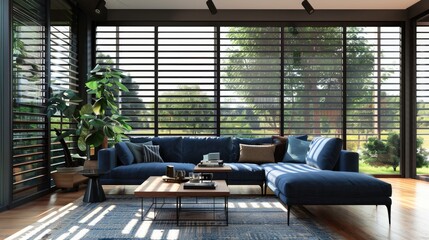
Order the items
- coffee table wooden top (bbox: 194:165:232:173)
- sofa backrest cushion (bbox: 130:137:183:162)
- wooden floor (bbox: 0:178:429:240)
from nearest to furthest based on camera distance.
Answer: wooden floor (bbox: 0:178:429:240)
coffee table wooden top (bbox: 194:165:232:173)
sofa backrest cushion (bbox: 130:137:183:162)

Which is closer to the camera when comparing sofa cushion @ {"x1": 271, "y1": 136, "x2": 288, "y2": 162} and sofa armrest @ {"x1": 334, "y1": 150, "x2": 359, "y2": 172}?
sofa armrest @ {"x1": 334, "y1": 150, "x2": 359, "y2": 172}

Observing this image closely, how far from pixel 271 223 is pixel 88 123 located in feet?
10.6

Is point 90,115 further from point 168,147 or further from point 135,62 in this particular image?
point 135,62

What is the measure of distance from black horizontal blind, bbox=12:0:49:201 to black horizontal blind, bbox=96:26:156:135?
1.65 meters

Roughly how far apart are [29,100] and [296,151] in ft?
12.0

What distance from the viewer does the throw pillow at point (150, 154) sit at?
5.84 m

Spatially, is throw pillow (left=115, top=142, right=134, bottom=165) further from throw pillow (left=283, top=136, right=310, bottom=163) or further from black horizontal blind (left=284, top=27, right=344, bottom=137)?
black horizontal blind (left=284, top=27, right=344, bottom=137)

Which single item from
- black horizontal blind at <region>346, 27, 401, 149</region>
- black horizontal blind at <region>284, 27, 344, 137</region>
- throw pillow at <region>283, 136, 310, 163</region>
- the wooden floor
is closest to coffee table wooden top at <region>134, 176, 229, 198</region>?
the wooden floor

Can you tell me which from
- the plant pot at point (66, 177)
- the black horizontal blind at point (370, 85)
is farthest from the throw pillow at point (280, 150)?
the plant pot at point (66, 177)

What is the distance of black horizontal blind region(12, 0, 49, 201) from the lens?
480 cm

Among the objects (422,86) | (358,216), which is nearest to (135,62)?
(358,216)

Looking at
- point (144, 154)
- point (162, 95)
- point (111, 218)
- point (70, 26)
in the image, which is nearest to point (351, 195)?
point (111, 218)

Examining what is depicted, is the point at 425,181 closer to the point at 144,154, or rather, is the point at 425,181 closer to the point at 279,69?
the point at 279,69

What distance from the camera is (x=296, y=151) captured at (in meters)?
6.04
